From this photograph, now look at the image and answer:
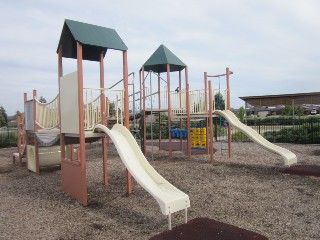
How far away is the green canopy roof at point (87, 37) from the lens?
231 inches

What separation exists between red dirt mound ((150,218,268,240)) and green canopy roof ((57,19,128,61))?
12.7 ft

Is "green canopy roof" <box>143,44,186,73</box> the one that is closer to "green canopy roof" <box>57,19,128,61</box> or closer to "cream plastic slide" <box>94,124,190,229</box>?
"green canopy roof" <box>57,19,128,61</box>

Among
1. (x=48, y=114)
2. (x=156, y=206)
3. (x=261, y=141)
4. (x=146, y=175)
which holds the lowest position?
(x=156, y=206)

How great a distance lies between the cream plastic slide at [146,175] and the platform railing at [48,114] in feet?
6.37

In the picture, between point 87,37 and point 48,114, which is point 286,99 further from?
point 87,37

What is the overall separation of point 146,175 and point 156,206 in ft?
2.66

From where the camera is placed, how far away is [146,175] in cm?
493

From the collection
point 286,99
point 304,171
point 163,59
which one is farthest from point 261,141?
point 286,99

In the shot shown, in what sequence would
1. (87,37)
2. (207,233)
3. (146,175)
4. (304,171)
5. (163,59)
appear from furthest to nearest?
(163,59)
(304,171)
(87,37)
(146,175)
(207,233)

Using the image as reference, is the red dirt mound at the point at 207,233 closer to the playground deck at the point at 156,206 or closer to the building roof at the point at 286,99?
the playground deck at the point at 156,206

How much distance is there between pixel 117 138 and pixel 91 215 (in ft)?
4.66

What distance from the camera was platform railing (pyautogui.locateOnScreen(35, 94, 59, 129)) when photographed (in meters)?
7.51

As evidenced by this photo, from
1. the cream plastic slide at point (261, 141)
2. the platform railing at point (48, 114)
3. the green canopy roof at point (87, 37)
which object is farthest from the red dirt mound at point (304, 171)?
the platform railing at point (48, 114)

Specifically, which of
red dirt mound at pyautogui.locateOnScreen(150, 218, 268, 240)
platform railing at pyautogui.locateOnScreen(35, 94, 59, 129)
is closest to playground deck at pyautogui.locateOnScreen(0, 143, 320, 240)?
red dirt mound at pyautogui.locateOnScreen(150, 218, 268, 240)
